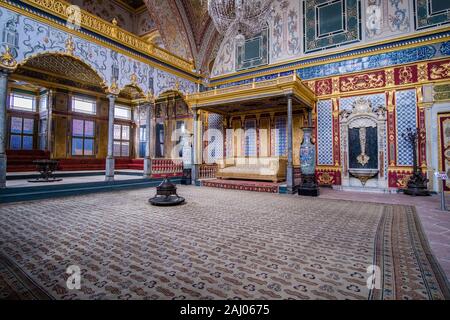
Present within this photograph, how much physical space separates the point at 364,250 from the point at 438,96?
7.71 metres

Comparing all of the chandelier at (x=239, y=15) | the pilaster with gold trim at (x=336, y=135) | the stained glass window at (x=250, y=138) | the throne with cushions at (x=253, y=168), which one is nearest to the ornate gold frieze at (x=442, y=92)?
the pilaster with gold trim at (x=336, y=135)

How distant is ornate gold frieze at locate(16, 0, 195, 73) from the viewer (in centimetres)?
637

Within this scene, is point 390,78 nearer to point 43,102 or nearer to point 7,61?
point 7,61

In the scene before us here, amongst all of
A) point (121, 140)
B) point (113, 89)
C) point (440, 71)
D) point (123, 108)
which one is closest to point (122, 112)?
point (123, 108)

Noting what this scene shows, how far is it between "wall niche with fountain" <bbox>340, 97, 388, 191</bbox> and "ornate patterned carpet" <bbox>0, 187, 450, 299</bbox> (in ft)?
13.9

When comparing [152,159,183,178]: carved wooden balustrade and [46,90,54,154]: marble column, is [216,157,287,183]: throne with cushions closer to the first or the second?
[152,159,183,178]: carved wooden balustrade

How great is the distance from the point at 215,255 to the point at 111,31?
28.5 ft

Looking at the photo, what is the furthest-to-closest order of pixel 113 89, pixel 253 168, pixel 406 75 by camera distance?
1. pixel 253 168
2. pixel 113 89
3. pixel 406 75

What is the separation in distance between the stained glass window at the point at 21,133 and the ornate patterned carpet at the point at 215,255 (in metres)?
8.61

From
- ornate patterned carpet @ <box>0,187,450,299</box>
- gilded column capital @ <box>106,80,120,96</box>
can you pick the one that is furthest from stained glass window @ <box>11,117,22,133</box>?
ornate patterned carpet @ <box>0,187,450,299</box>

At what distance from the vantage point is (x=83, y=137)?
1215 centimetres

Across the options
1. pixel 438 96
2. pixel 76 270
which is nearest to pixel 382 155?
pixel 438 96

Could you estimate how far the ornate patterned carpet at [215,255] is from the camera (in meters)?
1.72
